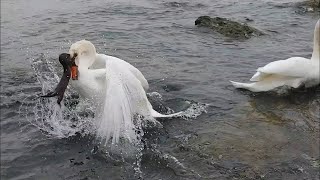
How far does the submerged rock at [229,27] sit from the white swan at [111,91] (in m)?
5.27

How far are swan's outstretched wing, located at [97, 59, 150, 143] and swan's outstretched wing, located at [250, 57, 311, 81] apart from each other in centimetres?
262

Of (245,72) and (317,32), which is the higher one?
(317,32)

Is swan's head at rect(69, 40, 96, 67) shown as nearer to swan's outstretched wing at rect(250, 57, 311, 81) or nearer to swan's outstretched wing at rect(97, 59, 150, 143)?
swan's outstretched wing at rect(97, 59, 150, 143)

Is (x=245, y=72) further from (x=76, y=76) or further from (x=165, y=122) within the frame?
(x=76, y=76)

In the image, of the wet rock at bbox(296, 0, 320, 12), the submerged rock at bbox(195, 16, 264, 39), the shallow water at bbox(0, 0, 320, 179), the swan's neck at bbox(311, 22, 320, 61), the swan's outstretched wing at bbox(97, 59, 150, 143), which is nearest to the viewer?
the shallow water at bbox(0, 0, 320, 179)

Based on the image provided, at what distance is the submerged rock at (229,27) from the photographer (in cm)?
1181

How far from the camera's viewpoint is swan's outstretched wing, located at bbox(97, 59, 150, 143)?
19.8ft

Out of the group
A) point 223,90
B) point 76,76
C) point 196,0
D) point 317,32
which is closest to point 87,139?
point 76,76

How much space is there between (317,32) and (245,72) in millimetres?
1481

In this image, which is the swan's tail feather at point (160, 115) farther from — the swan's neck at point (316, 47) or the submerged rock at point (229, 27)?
the submerged rock at point (229, 27)

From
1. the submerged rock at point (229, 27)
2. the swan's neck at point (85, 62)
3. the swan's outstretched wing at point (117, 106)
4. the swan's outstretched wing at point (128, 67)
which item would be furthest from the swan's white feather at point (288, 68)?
the submerged rock at point (229, 27)

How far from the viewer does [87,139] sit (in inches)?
243

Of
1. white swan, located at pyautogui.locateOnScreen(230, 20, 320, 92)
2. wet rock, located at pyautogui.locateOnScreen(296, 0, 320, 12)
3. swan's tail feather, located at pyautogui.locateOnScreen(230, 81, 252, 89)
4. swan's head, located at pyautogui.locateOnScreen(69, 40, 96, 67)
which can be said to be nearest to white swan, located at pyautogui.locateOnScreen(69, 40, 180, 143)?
swan's head, located at pyautogui.locateOnScreen(69, 40, 96, 67)

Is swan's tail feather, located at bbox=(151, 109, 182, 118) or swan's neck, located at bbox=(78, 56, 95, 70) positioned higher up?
swan's neck, located at bbox=(78, 56, 95, 70)
